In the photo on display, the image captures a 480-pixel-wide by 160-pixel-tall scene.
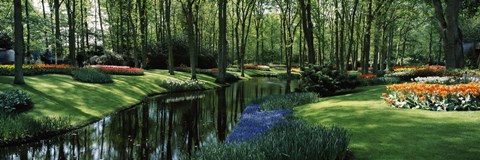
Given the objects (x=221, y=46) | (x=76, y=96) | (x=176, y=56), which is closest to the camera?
(x=76, y=96)

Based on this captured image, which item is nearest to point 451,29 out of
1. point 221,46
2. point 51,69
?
point 221,46

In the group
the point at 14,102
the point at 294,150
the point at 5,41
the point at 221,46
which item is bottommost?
the point at 294,150

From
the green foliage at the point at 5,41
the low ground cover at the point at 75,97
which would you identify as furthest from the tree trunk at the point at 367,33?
the green foliage at the point at 5,41

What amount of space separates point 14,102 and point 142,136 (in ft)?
18.7

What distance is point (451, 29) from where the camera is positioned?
23453 mm

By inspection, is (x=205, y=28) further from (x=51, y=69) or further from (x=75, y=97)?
(x=75, y=97)

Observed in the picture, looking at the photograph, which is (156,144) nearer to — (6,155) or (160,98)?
(6,155)

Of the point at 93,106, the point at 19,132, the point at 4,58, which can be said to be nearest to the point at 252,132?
the point at 19,132

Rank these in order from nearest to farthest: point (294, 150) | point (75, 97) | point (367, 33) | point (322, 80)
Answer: point (294, 150)
point (75, 97)
point (322, 80)
point (367, 33)

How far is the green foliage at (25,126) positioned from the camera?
35.3ft

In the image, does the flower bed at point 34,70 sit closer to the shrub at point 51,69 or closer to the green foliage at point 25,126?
the shrub at point 51,69

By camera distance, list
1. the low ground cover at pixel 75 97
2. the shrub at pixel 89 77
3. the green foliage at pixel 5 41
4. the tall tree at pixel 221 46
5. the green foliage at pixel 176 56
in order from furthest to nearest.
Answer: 1. the green foliage at pixel 176 56
2. the green foliage at pixel 5 41
3. the tall tree at pixel 221 46
4. the shrub at pixel 89 77
5. the low ground cover at pixel 75 97

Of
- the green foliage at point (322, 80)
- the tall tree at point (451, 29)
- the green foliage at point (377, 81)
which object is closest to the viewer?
the green foliage at point (322, 80)

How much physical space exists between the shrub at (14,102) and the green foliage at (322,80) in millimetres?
14417
